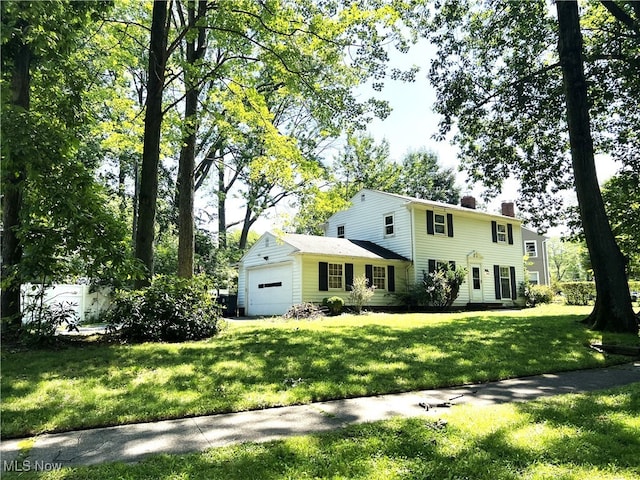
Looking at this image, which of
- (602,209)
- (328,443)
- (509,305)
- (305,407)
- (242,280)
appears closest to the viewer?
(328,443)

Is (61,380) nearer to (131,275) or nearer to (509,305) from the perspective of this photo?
(131,275)

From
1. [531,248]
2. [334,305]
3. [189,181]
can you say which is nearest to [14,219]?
[189,181]

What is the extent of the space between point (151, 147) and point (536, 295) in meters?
24.5

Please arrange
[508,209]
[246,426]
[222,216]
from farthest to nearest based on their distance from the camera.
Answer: [222,216] → [508,209] → [246,426]

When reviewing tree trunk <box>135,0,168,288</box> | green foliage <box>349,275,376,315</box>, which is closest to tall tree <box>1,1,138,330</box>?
tree trunk <box>135,0,168,288</box>

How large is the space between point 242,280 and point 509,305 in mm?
16811

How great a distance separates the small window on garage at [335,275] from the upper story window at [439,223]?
6.41 metres

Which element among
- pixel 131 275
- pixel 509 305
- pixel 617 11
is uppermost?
pixel 617 11

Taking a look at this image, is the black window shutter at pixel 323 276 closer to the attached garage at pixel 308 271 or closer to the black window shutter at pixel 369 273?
the attached garage at pixel 308 271

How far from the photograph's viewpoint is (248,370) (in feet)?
20.3

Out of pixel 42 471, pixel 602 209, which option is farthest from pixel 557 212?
pixel 42 471

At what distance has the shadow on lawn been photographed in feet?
14.9

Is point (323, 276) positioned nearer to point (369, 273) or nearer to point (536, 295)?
point (369, 273)

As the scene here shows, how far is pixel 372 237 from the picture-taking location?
25047mm
